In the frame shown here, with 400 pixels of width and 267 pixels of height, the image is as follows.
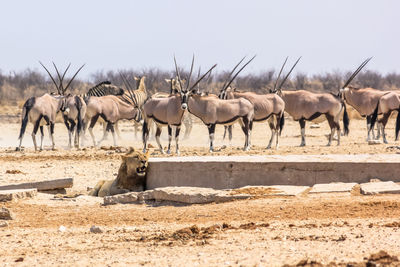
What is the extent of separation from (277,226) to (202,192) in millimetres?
2632

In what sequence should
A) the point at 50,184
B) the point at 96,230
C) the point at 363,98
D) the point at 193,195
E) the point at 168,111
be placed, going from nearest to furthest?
1. the point at 96,230
2. the point at 193,195
3. the point at 50,184
4. the point at 168,111
5. the point at 363,98

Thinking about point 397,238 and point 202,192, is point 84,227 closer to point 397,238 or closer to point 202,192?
point 202,192

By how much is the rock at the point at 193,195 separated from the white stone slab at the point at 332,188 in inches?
32.3

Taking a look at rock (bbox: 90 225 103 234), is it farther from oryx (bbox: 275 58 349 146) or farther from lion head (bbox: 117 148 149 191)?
oryx (bbox: 275 58 349 146)

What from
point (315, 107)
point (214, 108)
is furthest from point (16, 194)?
point (315, 107)

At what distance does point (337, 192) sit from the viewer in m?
9.38

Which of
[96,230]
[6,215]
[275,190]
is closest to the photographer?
[96,230]

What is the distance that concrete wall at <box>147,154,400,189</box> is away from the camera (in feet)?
33.2

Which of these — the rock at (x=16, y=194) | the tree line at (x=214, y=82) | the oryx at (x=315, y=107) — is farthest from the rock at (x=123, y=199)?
the tree line at (x=214, y=82)

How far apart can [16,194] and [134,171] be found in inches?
67.8

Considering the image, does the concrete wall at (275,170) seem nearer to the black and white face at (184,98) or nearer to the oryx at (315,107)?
the black and white face at (184,98)

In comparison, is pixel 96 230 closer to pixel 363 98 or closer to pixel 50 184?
pixel 50 184

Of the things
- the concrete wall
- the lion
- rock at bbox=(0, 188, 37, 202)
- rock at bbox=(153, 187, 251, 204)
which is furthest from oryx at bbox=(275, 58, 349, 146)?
rock at bbox=(153, 187, 251, 204)

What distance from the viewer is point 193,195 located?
1007cm
